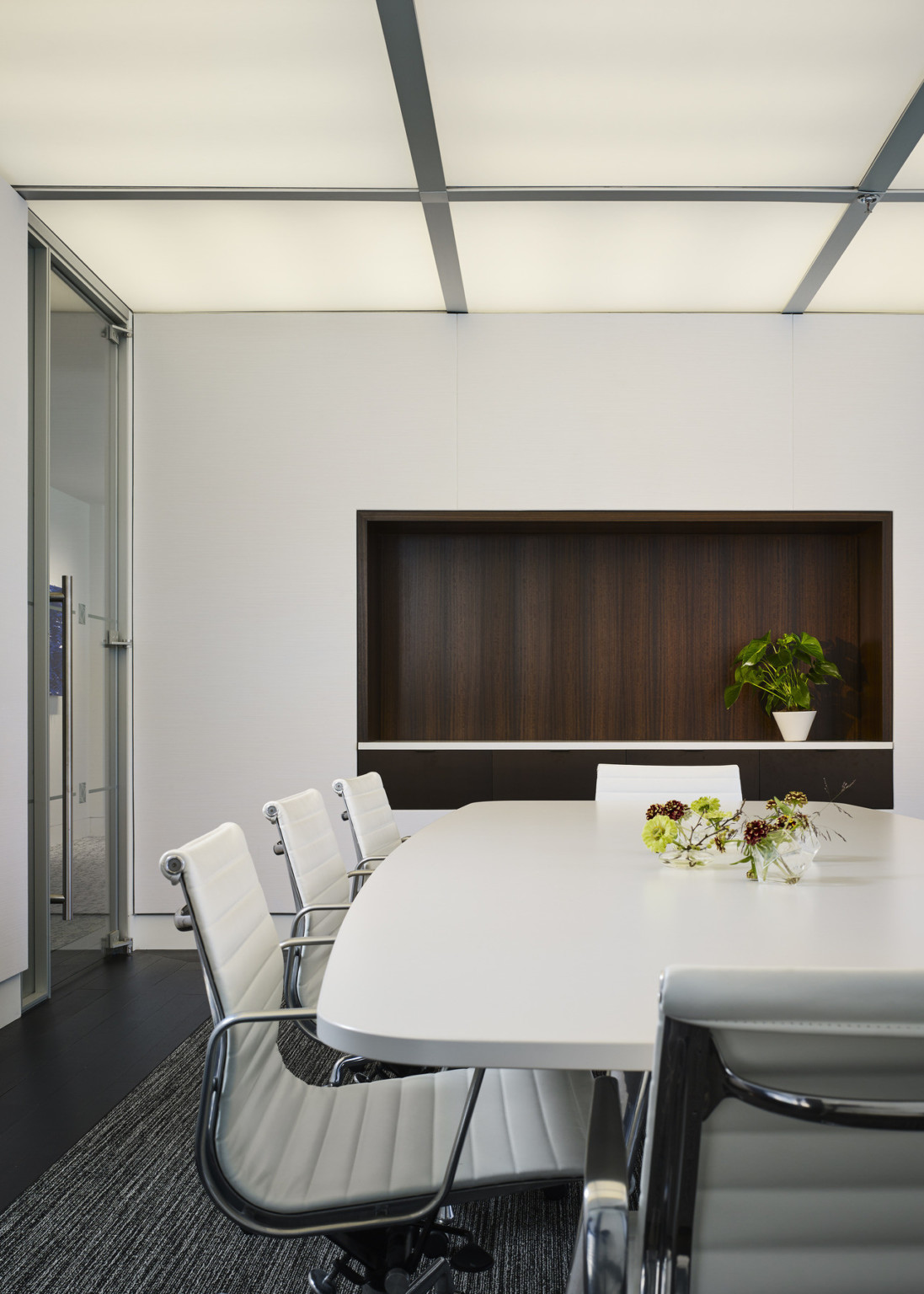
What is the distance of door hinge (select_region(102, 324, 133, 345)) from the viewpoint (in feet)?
16.0

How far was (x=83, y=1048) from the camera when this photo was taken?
3289 millimetres

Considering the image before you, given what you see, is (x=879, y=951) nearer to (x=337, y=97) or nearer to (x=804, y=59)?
(x=804, y=59)

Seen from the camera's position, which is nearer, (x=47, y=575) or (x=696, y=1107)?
(x=696, y=1107)

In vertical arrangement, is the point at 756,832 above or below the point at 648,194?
below

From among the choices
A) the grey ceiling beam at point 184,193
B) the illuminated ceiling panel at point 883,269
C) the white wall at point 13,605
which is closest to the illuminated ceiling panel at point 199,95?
the grey ceiling beam at point 184,193

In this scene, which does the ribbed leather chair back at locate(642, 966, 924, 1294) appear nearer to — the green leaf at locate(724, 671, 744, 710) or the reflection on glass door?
the reflection on glass door

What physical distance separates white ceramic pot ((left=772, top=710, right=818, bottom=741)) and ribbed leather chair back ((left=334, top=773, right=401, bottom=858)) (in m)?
2.56

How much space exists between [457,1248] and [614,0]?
350 centimetres

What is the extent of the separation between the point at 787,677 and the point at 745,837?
3.35 m

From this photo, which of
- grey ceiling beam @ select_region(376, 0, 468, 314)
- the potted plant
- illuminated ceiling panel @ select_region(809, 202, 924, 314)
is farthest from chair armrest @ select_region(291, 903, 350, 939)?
illuminated ceiling panel @ select_region(809, 202, 924, 314)

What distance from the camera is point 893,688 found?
4918mm

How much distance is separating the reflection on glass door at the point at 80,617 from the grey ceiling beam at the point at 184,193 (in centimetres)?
54

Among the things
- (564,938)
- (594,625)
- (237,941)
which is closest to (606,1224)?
(564,938)

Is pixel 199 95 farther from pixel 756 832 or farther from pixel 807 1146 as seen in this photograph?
pixel 807 1146
